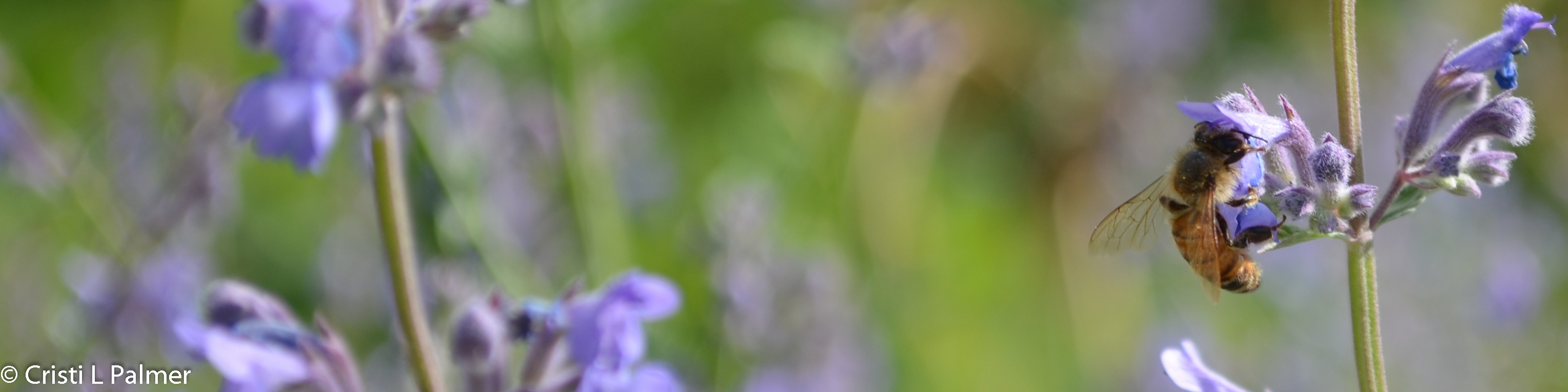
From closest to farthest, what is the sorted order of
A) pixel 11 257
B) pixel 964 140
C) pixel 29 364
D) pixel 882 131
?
pixel 29 364 → pixel 11 257 → pixel 882 131 → pixel 964 140

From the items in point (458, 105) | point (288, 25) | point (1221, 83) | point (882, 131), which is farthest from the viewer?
point (1221, 83)

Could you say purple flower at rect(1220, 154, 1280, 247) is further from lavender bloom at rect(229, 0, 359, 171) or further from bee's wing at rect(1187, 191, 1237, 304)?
lavender bloom at rect(229, 0, 359, 171)

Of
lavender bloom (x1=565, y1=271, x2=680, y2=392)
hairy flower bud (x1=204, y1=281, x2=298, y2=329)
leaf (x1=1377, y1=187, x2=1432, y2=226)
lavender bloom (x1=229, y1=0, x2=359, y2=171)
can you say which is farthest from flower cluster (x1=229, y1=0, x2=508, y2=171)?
leaf (x1=1377, y1=187, x2=1432, y2=226)

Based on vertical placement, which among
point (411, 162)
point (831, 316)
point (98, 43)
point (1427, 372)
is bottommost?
point (1427, 372)

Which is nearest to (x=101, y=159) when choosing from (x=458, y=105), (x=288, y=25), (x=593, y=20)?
(x=458, y=105)

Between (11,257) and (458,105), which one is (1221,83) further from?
(11,257)

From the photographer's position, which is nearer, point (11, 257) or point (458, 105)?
point (458, 105)
